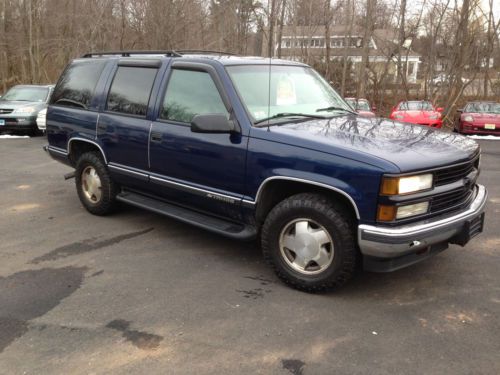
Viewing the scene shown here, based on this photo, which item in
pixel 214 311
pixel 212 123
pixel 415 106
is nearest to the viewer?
pixel 214 311

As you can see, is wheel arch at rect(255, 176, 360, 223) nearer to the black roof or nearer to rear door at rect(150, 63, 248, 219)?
rear door at rect(150, 63, 248, 219)

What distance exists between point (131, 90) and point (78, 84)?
1.14 meters

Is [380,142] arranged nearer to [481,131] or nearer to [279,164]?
[279,164]

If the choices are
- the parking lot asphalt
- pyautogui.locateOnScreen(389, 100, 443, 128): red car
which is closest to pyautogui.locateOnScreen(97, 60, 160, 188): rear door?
the parking lot asphalt

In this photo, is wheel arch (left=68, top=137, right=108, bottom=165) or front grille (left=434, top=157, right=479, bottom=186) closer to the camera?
front grille (left=434, top=157, right=479, bottom=186)

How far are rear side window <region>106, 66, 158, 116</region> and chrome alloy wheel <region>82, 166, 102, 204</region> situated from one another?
2.87 feet

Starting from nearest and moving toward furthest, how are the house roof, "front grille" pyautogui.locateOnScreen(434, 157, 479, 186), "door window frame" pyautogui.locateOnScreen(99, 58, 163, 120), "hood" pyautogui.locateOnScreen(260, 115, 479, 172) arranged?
1. "hood" pyautogui.locateOnScreen(260, 115, 479, 172)
2. "front grille" pyautogui.locateOnScreen(434, 157, 479, 186)
3. "door window frame" pyautogui.locateOnScreen(99, 58, 163, 120)
4. the house roof

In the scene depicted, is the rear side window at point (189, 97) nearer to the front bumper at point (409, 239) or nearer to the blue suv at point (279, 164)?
the blue suv at point (279, 164)

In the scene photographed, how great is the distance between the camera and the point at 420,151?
3.60 meters

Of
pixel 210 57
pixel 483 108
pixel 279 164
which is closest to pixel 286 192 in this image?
pixel 279 164

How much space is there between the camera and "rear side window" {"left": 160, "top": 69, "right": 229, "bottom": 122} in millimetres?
4359

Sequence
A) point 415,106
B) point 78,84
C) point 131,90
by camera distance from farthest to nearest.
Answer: point 415,106
point 78,84
point 131,90

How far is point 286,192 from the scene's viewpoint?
13.4 feet

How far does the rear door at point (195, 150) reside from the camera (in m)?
4.14
